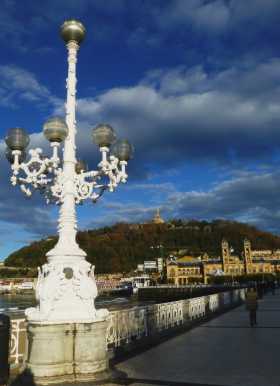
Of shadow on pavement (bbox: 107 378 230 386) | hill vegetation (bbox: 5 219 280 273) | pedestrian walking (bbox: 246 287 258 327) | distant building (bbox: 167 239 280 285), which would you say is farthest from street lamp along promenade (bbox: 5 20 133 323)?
hill vegetation (bbox: 5 219 280 273)

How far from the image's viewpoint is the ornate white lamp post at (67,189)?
22.4 ft

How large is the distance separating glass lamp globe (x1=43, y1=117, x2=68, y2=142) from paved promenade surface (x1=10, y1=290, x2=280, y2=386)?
4034 mm

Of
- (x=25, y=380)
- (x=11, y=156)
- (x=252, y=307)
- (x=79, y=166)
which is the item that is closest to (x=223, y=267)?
(x=252, y=307)

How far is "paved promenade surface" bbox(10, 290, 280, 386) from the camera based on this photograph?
6.44m

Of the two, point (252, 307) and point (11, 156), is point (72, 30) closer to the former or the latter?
point (11, 156)

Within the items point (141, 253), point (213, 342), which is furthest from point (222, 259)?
point (213, 342)

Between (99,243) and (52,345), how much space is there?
150 meters

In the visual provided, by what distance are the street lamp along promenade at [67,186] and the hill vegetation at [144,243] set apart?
141449 mm

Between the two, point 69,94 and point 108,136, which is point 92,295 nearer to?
→ point 108,136

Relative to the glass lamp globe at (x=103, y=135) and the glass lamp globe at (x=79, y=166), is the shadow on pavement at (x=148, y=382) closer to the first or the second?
the glass lamp globe at (x=103, y=135)

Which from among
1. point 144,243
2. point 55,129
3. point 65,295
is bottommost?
point 65,295

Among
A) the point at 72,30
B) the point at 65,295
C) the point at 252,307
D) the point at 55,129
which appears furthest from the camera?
the point at 252,307

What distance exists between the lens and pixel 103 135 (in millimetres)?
7941

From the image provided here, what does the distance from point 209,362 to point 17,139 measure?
5488mm
